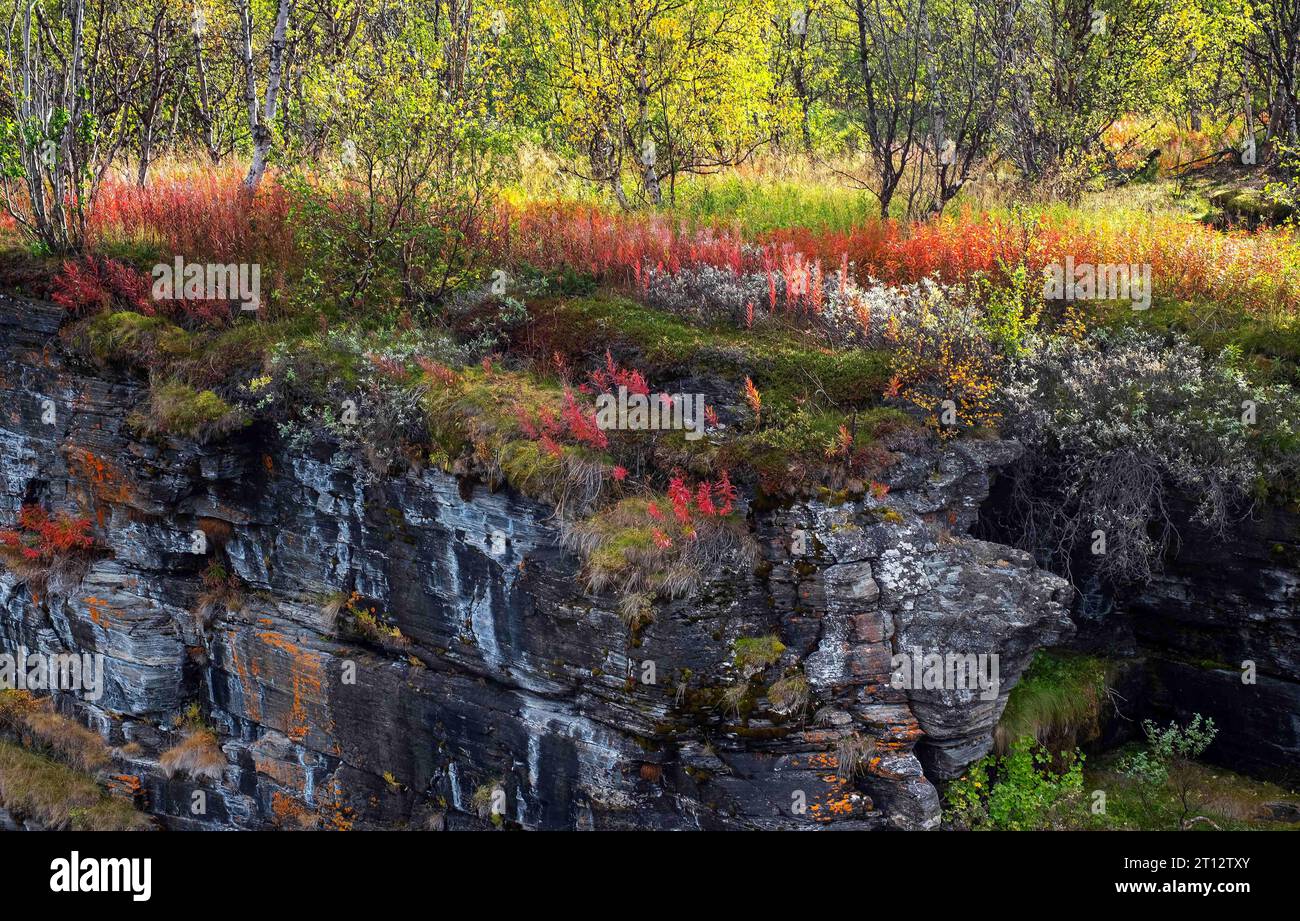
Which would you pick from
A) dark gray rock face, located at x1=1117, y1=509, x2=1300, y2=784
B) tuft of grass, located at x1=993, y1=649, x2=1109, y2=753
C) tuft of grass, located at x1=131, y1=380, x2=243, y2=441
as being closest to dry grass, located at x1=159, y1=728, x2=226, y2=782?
tuft of grass, located at x1=131, y1=380, x2=243, y2=441

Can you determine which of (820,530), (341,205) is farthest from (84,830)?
(820,530)

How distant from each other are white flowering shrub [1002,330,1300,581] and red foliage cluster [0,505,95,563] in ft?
34.9

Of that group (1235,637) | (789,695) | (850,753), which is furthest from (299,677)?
(1235,637)

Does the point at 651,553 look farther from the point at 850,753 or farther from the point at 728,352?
the point at 728,352

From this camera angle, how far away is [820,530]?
847 centimetres

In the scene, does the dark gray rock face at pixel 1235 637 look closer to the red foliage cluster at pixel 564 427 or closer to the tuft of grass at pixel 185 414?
the red foliage cluster at pixel 564 427

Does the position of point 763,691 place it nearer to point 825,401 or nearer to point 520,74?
point 825,401

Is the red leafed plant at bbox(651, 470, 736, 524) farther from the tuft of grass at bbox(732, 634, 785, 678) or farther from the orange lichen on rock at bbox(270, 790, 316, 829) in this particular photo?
the orange lichen on rock at bbox(270, 790, 316, 829)

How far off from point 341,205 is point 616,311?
3579 millimetres

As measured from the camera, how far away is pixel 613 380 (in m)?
9.92

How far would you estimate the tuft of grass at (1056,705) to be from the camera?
9.41 meters
